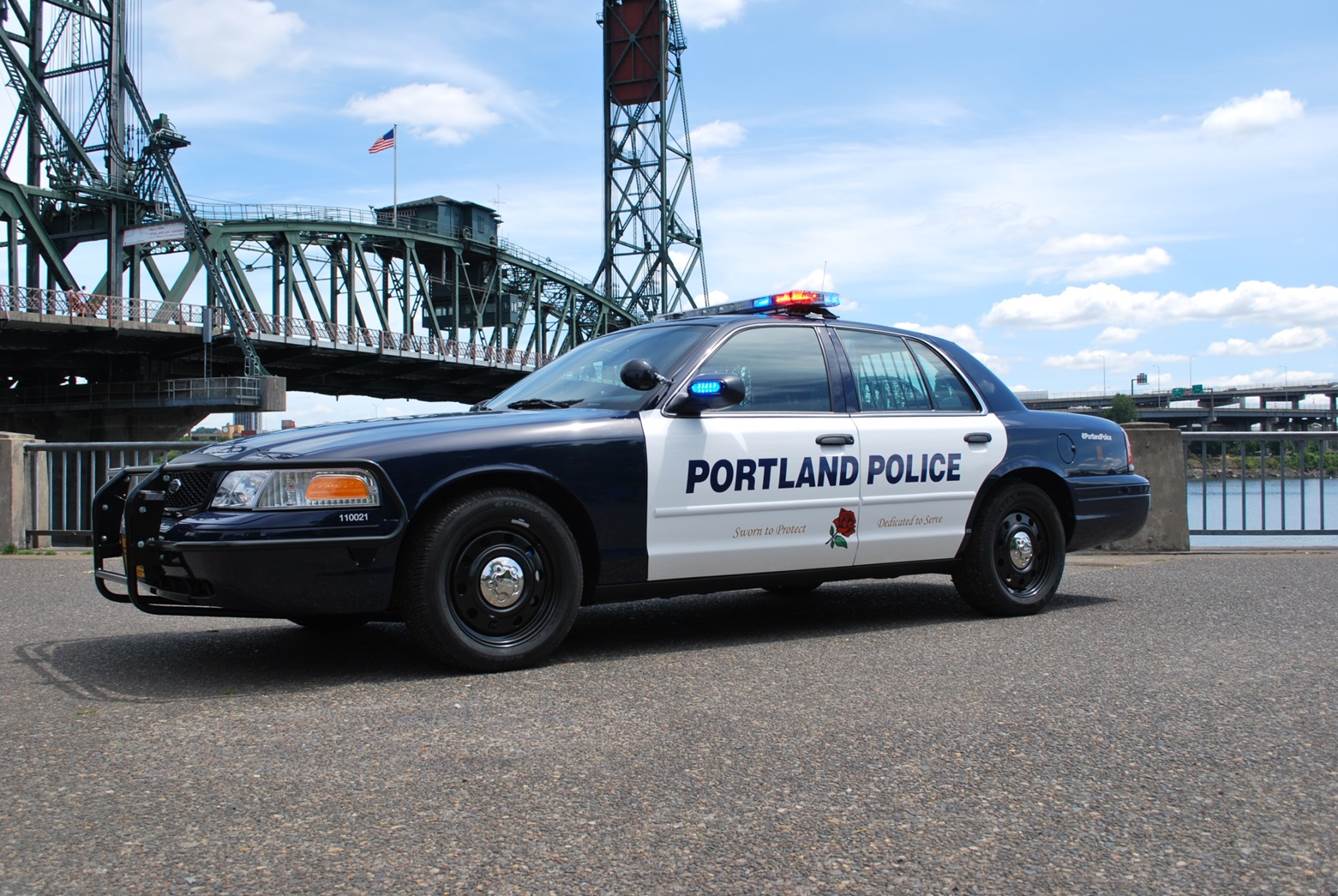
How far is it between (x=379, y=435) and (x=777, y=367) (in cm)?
193

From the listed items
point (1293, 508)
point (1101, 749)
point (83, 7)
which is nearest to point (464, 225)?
point (83, 7)

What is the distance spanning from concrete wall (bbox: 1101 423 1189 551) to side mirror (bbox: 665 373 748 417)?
19.1 feet

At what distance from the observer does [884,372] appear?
594cm

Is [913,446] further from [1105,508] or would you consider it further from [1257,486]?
[1257,486]

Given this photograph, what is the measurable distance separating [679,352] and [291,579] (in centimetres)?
201

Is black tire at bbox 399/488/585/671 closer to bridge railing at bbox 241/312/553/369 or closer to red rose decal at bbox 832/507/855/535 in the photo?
red rose decal at bbox 832/507/855/535

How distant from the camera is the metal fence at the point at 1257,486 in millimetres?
10320

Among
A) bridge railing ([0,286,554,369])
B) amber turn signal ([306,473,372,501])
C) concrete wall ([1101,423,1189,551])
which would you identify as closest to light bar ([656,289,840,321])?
amber turn signal ([306,473,372,501])

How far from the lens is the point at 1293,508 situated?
1045 centimetres

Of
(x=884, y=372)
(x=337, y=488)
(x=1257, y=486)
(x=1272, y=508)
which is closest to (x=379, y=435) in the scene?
(x=337, y=488)

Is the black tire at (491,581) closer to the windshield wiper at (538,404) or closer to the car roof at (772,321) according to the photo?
the windshield wiper at (538,404)

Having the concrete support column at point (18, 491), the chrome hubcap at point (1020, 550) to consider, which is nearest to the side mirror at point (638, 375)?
the chrome hubcap at point (1020, 550)

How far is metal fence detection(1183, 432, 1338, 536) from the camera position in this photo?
406 inches

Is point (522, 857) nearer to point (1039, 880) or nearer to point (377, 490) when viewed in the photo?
point (1039, 880)
